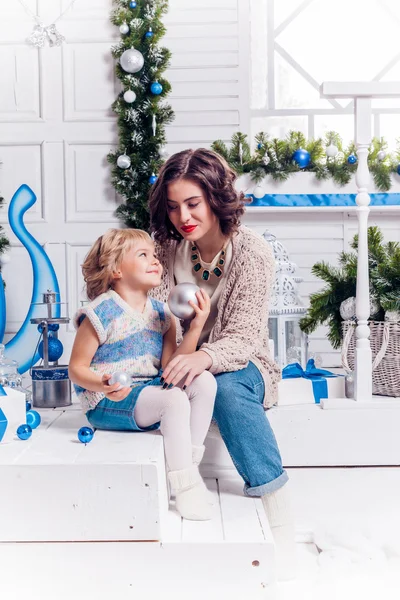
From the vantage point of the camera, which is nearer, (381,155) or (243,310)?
(243,310)

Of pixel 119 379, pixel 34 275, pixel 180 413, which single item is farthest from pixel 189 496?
pixel 34 275

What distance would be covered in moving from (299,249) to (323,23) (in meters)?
1.32

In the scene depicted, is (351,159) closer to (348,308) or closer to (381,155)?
(381,155)

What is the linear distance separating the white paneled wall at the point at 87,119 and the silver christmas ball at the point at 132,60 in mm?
197

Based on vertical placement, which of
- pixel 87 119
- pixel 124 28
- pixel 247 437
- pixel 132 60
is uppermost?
pixel 124 28

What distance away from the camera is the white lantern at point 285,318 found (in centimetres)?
260

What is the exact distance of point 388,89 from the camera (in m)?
2.05

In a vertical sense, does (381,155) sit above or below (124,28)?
below

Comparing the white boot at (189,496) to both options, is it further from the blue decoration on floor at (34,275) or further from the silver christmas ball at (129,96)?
the silver christmas ball at (129,96)

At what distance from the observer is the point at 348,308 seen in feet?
7.16

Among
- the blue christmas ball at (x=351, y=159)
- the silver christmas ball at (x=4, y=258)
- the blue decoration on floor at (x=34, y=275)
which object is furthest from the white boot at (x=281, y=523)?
the silver christmas ball at (x=4, y=258)

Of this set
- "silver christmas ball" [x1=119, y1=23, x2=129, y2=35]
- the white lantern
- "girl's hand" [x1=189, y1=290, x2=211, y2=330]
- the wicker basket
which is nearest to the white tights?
"girl's hand" [x1=189, y1=290, x2=211, y2=330]

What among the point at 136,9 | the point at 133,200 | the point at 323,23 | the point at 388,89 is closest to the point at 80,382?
the point at 388,89

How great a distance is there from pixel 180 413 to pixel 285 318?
3.78 ft
